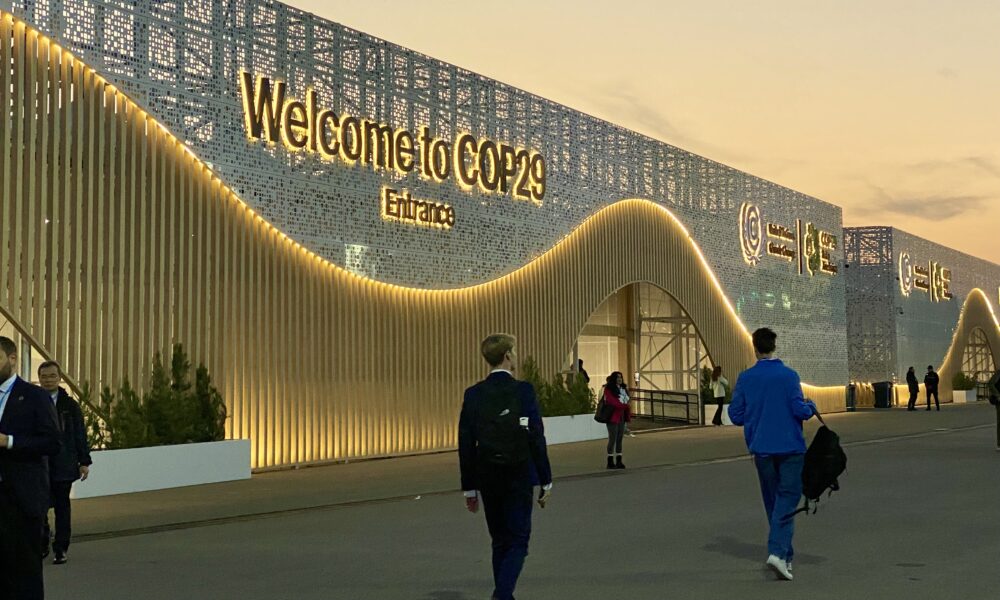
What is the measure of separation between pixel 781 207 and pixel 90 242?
107 ft

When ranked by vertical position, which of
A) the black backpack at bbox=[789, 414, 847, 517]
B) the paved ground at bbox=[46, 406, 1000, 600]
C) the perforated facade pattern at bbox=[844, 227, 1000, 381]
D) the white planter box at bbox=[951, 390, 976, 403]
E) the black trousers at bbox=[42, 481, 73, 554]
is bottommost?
the white planter box at bbox=[951, 390, 976, 403]

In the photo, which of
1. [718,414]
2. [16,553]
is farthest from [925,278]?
[16,553]

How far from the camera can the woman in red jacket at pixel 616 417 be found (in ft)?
66.2

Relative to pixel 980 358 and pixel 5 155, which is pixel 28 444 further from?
pixel 980 358

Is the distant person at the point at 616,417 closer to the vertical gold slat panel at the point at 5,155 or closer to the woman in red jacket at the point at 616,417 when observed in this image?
the woman in red jacket at the point at 616,417

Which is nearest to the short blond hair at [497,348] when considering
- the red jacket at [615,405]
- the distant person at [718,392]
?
the red jacket at [615,405]

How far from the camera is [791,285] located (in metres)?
46.4

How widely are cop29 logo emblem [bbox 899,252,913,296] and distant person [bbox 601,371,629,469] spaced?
145ft

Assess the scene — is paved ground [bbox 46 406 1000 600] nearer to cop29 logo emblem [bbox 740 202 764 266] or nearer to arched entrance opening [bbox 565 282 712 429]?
arched entrance opening [bbox 565 282 712 429]

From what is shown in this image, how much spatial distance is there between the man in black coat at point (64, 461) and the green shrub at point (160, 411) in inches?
255

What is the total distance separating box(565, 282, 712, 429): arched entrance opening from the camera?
38.7 m

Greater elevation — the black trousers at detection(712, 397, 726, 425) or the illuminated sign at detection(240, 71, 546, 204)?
the illuminated sign at detection(240, 71, 546, 204)

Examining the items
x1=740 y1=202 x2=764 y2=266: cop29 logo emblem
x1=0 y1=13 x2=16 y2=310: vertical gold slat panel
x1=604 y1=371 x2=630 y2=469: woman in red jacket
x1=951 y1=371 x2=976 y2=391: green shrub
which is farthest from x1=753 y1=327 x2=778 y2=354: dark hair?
x1=951 y1=371 x2=976 y2=391: green shrub

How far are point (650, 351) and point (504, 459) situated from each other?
35339 millimetres
